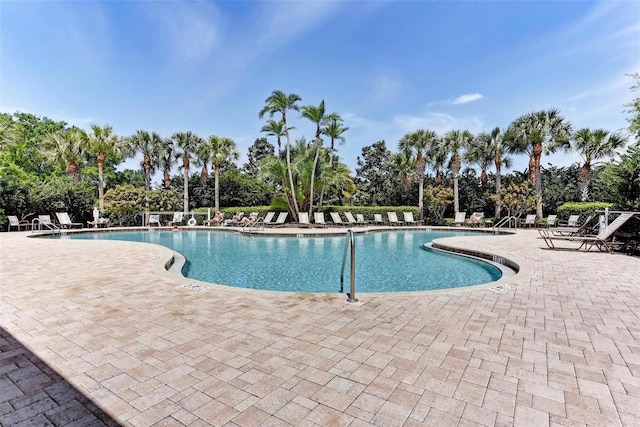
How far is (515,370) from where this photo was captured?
94.6 inches

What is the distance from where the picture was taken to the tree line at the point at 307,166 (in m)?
19.5

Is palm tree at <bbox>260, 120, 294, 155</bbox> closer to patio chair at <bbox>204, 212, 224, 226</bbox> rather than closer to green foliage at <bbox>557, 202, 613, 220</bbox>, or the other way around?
patio chair at <bbox>204, 212, 224, 226</bbox>

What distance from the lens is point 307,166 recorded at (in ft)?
69.5

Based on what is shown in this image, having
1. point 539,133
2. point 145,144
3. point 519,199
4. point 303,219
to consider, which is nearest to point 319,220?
point 303,219

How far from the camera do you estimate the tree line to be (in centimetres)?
1945

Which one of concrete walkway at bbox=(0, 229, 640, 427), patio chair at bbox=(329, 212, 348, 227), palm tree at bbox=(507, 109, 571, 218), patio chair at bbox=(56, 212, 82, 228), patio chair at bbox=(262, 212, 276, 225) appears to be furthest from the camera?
patio chair at bbox=(329, 212, 348, 227)

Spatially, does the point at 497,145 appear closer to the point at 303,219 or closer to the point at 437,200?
the point at 437,200

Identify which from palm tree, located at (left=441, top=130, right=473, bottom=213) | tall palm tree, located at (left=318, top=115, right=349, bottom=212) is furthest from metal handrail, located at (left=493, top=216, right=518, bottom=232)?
tall palm tree, located at (left=318, top=115, right=349, bottom=212)

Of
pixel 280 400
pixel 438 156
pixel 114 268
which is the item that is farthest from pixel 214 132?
pixel 280 400

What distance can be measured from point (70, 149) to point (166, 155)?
688 cm

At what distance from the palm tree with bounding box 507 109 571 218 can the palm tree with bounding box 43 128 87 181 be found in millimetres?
29378

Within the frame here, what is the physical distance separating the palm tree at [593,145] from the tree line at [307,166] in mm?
54

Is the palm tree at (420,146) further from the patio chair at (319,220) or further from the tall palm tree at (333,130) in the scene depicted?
the patio chair at (319,220)

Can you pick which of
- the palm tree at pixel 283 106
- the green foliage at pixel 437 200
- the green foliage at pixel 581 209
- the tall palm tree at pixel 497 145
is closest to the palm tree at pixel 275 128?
the palm tree at pixel 283 106
